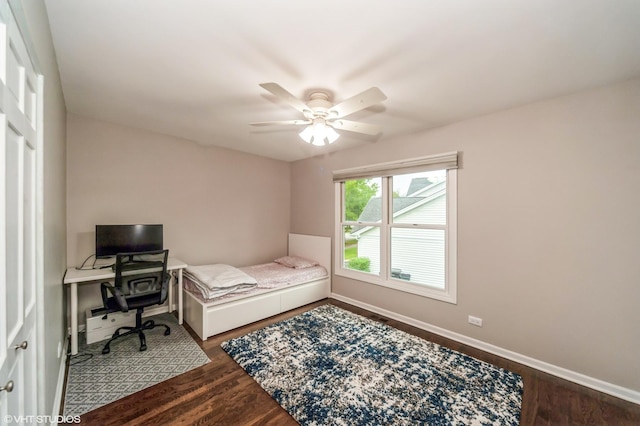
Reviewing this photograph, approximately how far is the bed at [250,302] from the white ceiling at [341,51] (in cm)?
214

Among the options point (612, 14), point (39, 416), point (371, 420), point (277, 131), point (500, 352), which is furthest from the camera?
point (277, 131)

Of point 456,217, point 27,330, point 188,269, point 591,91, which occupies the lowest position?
point 188,269

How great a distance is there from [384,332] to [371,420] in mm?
1319

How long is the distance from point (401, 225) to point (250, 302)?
7.25 feet

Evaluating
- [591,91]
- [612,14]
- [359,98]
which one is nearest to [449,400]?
[359,98]

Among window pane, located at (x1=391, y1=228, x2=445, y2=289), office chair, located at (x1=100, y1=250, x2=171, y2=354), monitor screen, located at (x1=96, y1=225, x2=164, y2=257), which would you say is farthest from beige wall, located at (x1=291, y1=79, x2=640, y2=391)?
monitor screen, located at (x1=96, y1=225, x2=164, y2=257)

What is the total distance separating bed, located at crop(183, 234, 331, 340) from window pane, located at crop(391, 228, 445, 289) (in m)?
1.15

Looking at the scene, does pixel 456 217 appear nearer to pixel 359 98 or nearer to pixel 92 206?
pixel 359 98

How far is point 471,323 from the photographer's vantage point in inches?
110

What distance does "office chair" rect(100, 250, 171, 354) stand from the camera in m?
2.49

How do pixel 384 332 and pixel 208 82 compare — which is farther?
pixel 384 332

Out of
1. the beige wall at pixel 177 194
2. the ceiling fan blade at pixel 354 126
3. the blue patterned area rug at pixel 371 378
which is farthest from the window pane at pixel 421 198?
the beige wall at pixel 177 194

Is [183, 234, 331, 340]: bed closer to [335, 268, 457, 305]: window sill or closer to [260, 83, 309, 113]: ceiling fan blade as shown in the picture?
[335, 268, 457, 305]: window sill

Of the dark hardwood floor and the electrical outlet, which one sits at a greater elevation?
the electrical outlet
